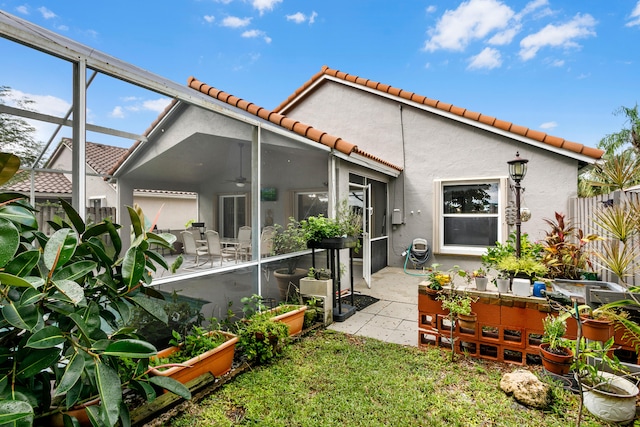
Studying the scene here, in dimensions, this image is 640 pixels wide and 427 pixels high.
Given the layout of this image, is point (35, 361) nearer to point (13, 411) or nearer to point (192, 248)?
point (13, 411)

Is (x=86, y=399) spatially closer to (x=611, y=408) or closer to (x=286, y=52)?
(x=611, y=408)

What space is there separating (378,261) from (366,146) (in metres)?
3.24

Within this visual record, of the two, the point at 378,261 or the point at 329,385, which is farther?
the point at 378,261

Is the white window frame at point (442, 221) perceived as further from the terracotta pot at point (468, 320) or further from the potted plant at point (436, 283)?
the terracotta pot at point (468, 320)

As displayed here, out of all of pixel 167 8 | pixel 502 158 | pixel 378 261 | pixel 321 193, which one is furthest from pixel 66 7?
pixel 502 158

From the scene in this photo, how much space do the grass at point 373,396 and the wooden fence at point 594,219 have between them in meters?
1.50

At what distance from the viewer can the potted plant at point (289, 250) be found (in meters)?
4.47

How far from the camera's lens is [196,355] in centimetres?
276

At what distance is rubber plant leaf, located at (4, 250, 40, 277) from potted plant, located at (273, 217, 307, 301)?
319cm

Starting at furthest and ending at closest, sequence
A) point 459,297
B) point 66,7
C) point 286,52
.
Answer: point 286,52 → point 66,7 → point 459,297

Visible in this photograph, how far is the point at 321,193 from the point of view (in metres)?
5.44

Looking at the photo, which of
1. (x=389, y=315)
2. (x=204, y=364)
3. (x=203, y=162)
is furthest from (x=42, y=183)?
(x=389, y=315)

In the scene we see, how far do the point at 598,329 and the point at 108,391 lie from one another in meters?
3.51

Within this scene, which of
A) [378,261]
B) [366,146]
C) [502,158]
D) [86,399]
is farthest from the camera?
[366,146]
